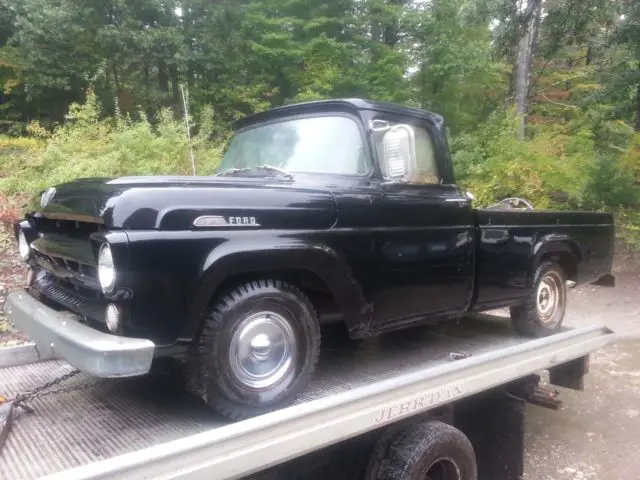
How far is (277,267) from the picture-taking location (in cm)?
266

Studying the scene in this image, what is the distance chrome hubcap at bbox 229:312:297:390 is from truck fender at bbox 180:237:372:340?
0.24 metres

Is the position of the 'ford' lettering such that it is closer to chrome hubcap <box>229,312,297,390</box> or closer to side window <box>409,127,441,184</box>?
chrome hubcap <box>229,312,297,390</box>

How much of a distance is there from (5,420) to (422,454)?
6.87ft

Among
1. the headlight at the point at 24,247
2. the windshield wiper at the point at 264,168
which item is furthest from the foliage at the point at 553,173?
the headlight at the point at 24,247

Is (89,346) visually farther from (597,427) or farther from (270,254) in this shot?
(597,427)

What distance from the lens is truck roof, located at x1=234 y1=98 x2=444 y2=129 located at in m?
3.53

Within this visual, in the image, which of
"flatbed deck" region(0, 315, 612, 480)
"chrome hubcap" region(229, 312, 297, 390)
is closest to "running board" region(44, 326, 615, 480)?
"flatbed deck" region(0, 315, 612, 480)

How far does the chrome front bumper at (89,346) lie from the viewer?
7.09 feet

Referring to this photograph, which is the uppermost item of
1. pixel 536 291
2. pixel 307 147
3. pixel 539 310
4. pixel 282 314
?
pixel 307 147

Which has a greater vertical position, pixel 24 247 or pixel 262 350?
pixel 24 247

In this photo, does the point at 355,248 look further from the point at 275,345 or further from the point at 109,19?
the point at 109,19

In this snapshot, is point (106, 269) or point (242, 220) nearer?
point (106, 269)

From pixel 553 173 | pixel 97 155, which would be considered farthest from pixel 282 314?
pixel 553 173

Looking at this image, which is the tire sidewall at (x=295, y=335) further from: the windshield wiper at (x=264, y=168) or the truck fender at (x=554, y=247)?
the truck fender at (x=554, y=247)
